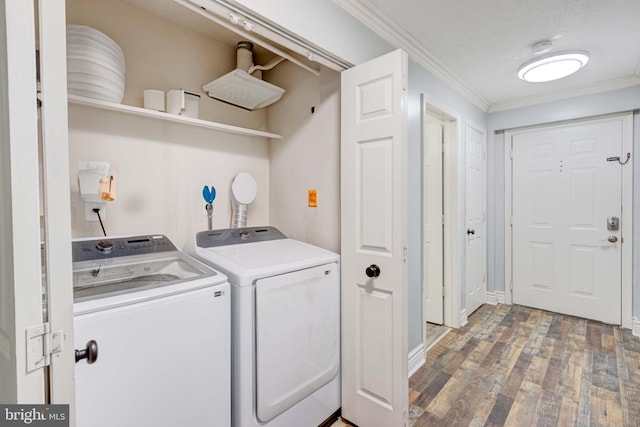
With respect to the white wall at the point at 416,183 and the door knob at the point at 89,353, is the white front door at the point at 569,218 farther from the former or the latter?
the door knob at the point at 89,353

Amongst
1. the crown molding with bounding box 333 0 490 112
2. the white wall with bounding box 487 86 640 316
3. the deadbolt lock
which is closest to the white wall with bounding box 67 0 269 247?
the crown molding with bounding box 333 0 490 112

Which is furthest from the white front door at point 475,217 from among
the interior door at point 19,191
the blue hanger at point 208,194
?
the interior door at point 19,191

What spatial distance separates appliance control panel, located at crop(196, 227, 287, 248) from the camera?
70.0 inches

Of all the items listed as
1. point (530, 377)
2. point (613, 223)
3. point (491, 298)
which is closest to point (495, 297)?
point (491, 298)

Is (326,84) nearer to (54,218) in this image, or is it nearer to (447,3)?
(447,3)

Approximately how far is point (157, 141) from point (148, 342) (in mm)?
1253

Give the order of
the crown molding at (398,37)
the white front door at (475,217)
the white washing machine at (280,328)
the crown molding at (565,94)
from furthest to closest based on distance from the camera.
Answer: the white front door at (475,217), the crown molding at (565,94), the crown molding at (398,37), the white washing machine at (280,328)

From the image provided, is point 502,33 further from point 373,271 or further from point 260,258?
point 260,258

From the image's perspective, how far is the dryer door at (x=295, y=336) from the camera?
1.39m

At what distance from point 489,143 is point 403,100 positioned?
2.64m

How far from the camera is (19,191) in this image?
641 mm

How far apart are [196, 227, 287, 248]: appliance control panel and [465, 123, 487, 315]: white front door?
207cm

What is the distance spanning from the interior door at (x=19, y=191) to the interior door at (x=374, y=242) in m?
1.33

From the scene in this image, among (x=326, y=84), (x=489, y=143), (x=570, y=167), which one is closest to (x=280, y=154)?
(x=326, y=84)
